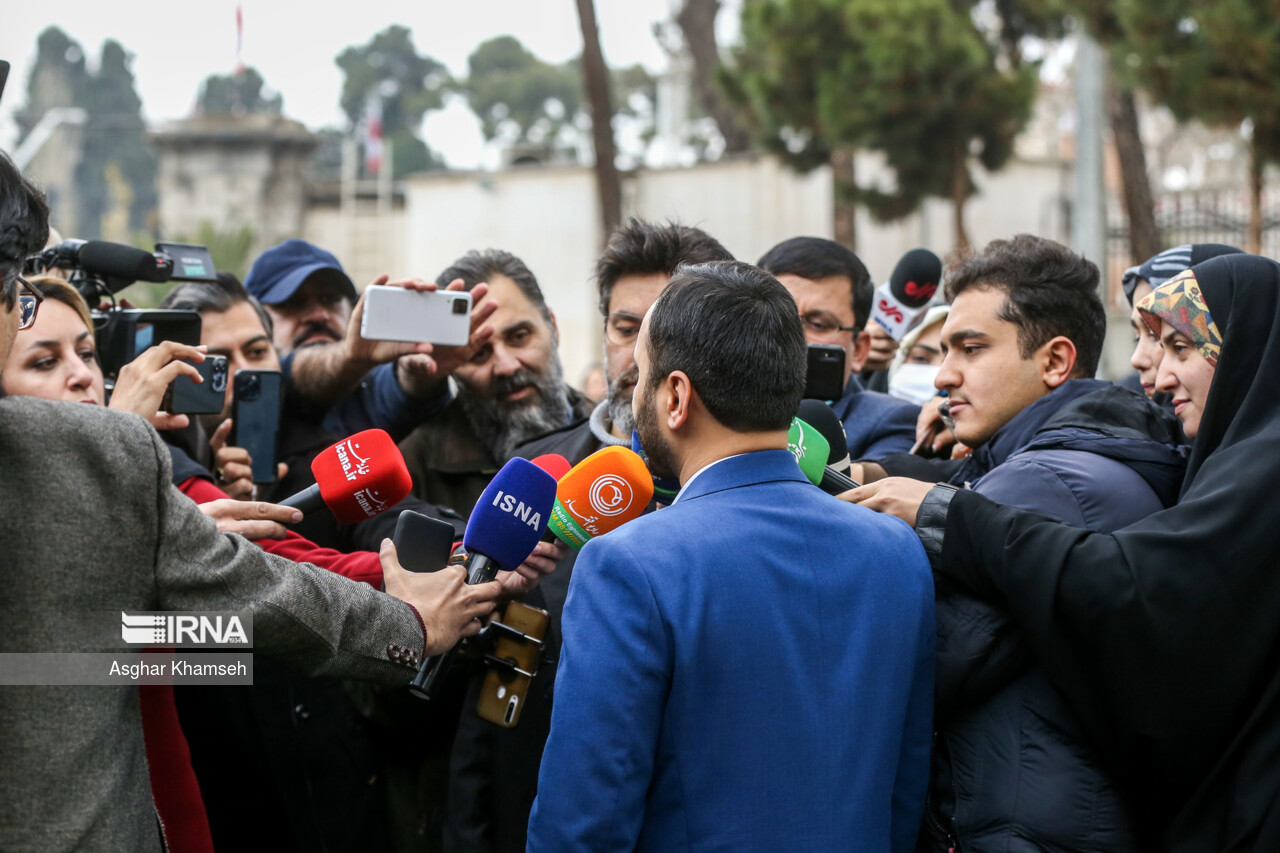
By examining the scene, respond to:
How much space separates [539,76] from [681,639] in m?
38.5

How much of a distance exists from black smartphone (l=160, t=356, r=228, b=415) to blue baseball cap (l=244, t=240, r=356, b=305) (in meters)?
1.31

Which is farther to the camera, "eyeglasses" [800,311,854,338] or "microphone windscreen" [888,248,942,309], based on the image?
"microphone windscreen" [888,248,942,309]

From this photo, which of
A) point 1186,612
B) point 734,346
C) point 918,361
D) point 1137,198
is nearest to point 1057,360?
point 1186,612

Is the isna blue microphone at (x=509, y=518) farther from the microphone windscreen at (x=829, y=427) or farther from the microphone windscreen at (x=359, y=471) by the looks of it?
the microphone windscreen at (x=829, y=427)

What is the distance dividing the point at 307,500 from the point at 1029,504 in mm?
1556

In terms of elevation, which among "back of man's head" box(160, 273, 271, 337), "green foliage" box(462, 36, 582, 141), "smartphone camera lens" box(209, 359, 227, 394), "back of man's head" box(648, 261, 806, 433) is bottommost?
"smartphone camera lens" box(209, 359, 227, 394)

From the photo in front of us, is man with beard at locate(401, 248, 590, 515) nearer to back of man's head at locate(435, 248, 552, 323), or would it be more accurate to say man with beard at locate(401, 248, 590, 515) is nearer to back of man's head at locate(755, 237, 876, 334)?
back of man's head at locate(435, 248, 552, 323)

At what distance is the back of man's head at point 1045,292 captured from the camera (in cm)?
293

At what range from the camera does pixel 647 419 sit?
226 centimetres

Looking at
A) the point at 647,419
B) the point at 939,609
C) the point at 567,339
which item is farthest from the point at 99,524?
the point at 567,339

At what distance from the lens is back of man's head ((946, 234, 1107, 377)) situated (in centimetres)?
293

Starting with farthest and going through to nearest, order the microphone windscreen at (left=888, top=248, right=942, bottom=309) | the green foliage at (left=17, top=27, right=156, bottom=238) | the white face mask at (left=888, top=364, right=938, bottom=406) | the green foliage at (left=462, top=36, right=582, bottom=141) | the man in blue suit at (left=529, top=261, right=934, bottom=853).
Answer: the green foliage at (left=17, top=27, right=156, bottom=238)
the green foliage at (left=462, top=36, right=582, bottom=141)
the white face mask at (left=888, top=364, right=938, bottom=406)
the microphone windscreen at (left=888, top=248, right=942, bottom=309)
the man in blue suit at (left=529, top=261, right=934, bottom=853)

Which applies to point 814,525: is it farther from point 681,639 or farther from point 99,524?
point 99,524

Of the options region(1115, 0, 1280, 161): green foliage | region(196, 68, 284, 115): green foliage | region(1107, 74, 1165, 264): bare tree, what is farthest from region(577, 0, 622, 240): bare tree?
region(196, 68, 284, 115): green foliage
